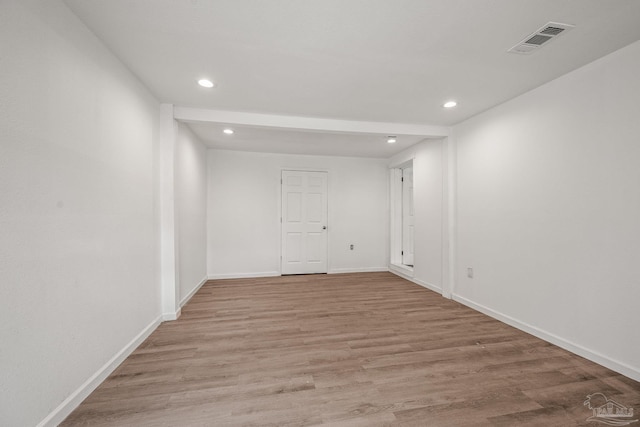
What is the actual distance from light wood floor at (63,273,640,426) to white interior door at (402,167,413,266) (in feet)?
8.23

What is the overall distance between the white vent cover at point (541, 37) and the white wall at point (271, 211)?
→ 3.76 metres

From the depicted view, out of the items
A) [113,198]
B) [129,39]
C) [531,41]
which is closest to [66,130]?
[113,198]

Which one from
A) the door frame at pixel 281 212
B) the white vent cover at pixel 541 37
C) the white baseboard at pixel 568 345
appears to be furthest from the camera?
the door frame at pixel 281 212

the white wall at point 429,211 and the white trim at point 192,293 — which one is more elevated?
the white wall at point 429,211

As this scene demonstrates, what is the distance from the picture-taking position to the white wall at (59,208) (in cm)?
122

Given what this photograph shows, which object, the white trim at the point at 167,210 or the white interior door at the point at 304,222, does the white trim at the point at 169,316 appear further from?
the white interior door at the point at 304,222

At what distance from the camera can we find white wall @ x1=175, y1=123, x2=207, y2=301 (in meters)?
3.32

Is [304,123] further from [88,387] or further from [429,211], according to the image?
[88,387]

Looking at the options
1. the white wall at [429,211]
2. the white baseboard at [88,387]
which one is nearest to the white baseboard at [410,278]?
the white wall at [429,211]

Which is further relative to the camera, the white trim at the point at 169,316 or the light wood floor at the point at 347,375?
the white trim at the point at 169,316

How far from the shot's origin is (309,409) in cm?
161

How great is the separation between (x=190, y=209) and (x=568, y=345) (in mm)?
4691

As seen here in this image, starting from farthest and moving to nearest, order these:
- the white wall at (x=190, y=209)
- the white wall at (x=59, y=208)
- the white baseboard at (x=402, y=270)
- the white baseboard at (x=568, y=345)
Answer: the white baseboard at (x=402, y=270), the white wall at (x=190, y=209), the white baseboard at (x=568, y=345), the white wall at (x=59, y=208)

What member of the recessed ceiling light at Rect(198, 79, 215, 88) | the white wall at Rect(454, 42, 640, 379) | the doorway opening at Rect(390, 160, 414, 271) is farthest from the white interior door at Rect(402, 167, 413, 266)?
the recessed ceiling light at Rect(198, 79, 215, 88)
